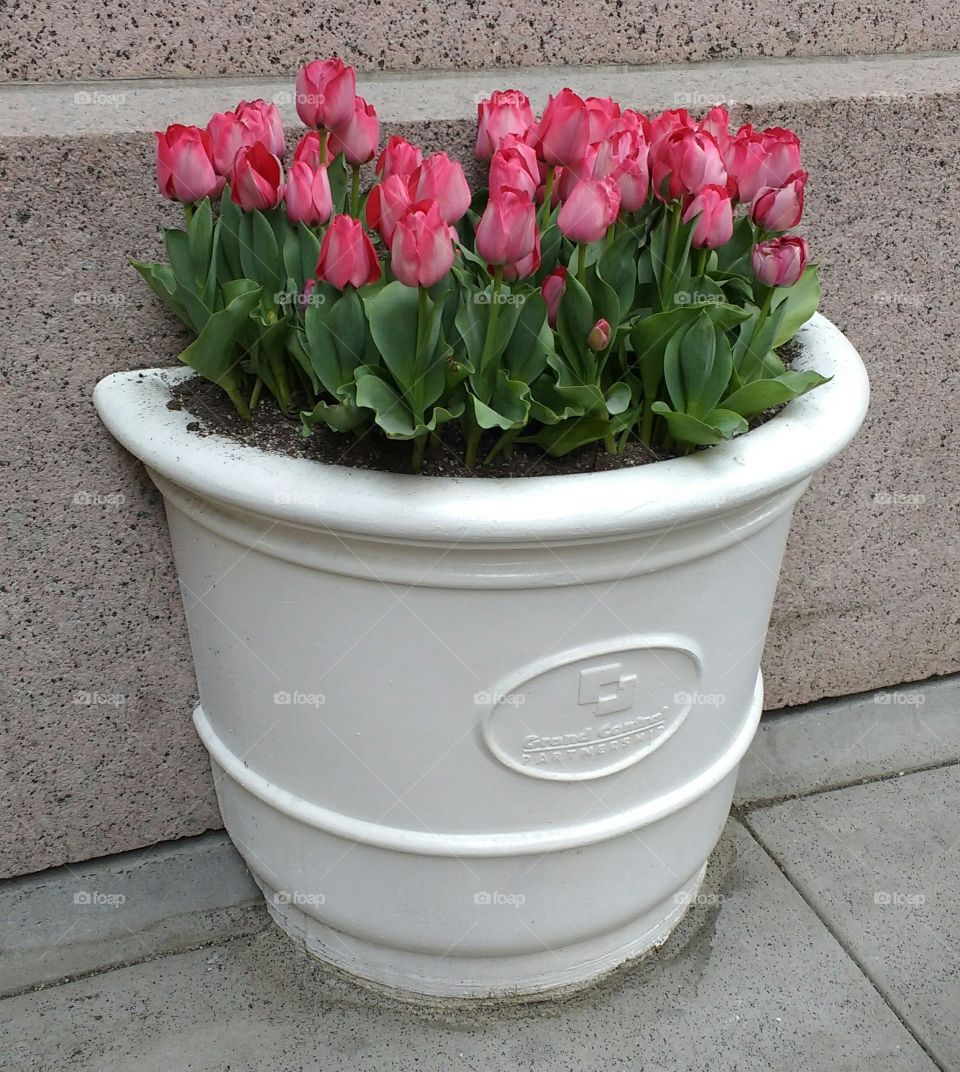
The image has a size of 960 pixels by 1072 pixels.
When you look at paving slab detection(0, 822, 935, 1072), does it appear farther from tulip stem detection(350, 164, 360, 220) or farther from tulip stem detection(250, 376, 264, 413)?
tulip stem detection(350, 164, 360, 220)

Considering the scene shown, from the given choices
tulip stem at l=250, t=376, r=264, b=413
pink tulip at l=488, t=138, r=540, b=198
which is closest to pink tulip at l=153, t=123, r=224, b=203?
tulip stem at l=250, t=376, r=264, b=413

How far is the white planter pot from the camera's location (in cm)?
119

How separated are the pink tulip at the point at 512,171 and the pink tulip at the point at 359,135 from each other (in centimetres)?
19

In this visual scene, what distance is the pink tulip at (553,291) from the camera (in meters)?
1.23

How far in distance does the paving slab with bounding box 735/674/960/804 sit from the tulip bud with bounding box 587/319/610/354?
1.11 meters

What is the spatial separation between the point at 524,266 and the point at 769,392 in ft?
1.01

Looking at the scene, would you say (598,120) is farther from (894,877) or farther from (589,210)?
(894,877)

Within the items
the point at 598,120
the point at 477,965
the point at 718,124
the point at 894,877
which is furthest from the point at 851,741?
the point at 598,120

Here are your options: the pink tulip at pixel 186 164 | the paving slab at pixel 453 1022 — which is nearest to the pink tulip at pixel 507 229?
the pink tulip at pixel 186 164

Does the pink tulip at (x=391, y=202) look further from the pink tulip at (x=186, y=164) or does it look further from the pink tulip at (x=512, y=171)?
the pink tulip at (x=186, y=164)

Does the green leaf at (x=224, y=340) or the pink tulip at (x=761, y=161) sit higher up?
the pink tulip at (x=761, y=161)

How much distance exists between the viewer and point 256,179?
1.20 meters

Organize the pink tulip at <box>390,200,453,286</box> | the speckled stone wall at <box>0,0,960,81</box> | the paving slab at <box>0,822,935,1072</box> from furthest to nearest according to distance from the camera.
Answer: the paving slab at <box>0,822,935,1072</box> < the speckled stone wall at <box>0,0,960,81</box> < the pink tulip at <box>390,200,453,286</box>

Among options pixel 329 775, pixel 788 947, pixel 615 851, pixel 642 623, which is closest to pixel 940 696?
pixel 788 947
